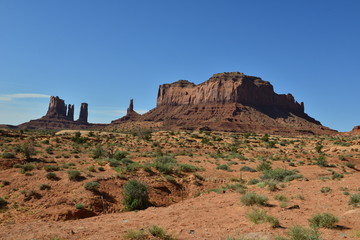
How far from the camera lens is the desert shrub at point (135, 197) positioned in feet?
41.2

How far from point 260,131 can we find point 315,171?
7741 cm

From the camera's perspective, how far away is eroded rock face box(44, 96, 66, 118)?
505 ft

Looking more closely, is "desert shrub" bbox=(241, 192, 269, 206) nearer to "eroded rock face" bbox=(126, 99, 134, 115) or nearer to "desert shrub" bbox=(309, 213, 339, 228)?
"desert shrub" bbox=(309, 213, 339, 228)

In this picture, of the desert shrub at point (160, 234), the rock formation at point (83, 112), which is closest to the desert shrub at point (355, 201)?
the desert shrub at point (160, 234)

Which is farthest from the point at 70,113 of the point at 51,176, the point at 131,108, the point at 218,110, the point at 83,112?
the point at 51,176

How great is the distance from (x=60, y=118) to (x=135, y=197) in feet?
512

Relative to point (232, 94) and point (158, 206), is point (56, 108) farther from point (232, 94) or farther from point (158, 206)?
point (158, 206)

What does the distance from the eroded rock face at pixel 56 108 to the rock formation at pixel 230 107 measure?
4163 cm

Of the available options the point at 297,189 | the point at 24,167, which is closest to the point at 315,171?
the point at 297,189

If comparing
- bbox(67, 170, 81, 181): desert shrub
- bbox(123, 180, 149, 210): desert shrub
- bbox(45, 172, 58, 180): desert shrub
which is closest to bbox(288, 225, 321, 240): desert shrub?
bbox(123, 180, 149, 210): desert shrub

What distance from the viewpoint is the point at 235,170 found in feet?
72.8

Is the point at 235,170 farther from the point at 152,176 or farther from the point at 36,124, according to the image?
the point at 36,124

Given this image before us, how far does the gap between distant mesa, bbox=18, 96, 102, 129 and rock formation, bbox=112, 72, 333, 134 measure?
26748mm

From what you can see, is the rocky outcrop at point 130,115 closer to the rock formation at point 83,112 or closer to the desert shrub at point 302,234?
the rock formation at point 83,112
